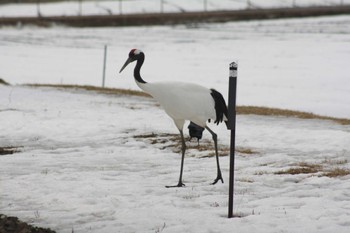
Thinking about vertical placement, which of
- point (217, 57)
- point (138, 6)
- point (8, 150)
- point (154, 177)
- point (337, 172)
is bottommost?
point (217, 57)

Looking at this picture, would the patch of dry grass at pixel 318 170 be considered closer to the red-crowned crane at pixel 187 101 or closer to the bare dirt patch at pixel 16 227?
the red-crowned crane at pixel 187 101

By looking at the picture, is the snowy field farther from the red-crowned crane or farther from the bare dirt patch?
the red-crowned crane

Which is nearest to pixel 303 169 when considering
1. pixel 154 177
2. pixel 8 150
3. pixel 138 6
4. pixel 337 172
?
pixel 337 172

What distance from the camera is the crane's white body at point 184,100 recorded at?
395 inches

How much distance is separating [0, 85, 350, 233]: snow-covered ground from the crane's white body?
3.23 feet

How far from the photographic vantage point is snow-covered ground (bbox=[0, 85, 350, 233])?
820 cm

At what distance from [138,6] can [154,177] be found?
67471mm

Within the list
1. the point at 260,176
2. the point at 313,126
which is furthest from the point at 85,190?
the point at 313,126

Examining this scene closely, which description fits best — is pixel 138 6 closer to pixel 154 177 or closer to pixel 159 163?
pixel 159 163

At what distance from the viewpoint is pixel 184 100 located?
10.0 meters

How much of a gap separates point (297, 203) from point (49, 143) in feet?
22.5

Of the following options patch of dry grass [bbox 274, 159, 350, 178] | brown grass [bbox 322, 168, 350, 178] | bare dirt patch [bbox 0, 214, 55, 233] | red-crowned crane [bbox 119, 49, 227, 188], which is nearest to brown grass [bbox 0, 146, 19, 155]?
red-crowned crane [bbox 119, 49, 227, 188]

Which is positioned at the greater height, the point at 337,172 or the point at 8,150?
the point at 337,172

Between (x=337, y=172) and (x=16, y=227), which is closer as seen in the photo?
(x=16, y=227)
